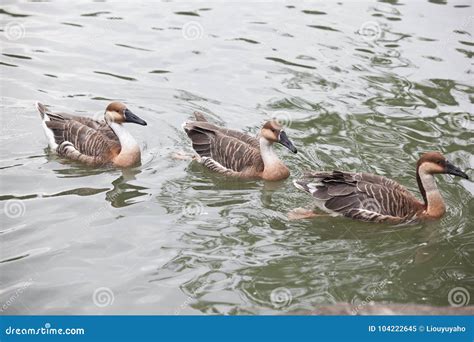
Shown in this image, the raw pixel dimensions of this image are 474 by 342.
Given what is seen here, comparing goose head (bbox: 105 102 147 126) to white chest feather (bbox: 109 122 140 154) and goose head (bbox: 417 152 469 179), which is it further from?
goose head (bbox: 417 152 469 179)

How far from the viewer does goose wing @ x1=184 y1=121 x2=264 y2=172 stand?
1242cm

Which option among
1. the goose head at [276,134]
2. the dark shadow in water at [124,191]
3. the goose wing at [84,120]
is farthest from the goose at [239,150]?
the goose wing at [84,120]

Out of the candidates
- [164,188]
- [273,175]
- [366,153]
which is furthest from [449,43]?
[164,188]

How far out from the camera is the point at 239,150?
12516 millimetres

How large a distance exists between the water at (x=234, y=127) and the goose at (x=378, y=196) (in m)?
0.20

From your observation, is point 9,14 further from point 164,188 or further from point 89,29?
point 164,188

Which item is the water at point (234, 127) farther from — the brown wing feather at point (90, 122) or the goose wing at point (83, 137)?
the brown wing feather at point (90, 122)

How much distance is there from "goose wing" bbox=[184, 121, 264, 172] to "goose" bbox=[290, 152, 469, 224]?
1.53 m

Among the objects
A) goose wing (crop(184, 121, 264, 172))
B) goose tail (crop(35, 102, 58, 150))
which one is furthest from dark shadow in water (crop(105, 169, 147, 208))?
goose tail (crop(35, 102, 58, 150))

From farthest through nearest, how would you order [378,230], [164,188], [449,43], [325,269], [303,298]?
[449,43], [164,188], [378,230], [325,269], [303,298]

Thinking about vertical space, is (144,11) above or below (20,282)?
above

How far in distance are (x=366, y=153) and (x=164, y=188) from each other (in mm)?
3639

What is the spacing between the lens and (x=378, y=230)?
1096cm

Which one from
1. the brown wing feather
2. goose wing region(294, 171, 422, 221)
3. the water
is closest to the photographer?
the water
